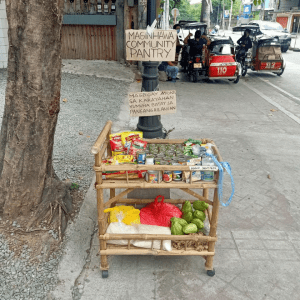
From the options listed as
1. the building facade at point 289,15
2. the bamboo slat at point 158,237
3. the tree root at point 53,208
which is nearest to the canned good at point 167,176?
the bamboo slat at point 158,237

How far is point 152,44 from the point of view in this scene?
411cm

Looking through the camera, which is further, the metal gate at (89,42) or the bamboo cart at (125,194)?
the metal gate at (89,42)

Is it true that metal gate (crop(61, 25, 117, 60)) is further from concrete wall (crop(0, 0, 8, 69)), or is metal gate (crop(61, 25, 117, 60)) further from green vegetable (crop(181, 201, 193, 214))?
green vegetable (crop(181, 201, 193, 214))

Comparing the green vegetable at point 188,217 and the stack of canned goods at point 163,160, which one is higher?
the stack of canned goods at point 163,160

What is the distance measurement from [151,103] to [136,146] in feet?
2.98

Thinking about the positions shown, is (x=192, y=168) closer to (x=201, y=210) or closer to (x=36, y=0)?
(x=201, y=210)

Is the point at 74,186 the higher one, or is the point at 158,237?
the point at 158,237

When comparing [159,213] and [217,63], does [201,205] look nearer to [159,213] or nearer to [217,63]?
[159,213]

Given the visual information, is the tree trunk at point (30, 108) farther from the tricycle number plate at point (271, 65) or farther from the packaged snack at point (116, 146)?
the tricycle number plate at point (271, 65)

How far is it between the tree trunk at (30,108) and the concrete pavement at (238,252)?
0.67 meters

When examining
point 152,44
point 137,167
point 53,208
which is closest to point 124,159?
point 137,167

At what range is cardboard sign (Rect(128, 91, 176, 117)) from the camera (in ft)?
12.7

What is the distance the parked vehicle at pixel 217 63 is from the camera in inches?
450

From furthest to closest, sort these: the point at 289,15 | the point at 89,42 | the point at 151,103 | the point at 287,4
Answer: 1. the point at 287,4
2. the point at 289,15
3. the point at 89,42
4. the point at 151,103
